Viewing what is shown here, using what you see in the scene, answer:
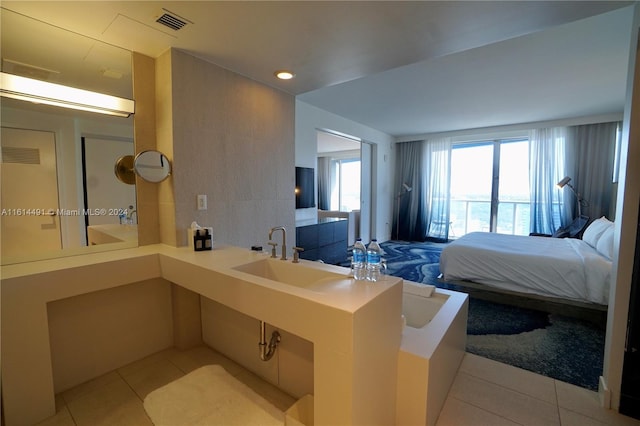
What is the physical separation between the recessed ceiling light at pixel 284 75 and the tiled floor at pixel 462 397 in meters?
2.20

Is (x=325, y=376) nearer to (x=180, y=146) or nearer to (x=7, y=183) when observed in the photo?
(x=180, y=146)

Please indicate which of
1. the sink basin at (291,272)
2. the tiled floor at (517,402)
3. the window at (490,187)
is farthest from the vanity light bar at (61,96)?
the window at (490,187)

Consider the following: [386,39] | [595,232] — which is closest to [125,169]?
[386,39]

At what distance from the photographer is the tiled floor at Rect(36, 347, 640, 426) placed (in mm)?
1448

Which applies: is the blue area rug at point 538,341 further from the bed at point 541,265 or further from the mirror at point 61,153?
the mirror at point 61,153

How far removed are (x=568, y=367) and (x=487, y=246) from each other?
155 cm

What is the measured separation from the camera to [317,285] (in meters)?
1.39

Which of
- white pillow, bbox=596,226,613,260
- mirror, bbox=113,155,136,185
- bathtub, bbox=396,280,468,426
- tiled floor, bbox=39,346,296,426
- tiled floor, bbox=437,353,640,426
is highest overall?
mirror, bbox=113,155,136,185

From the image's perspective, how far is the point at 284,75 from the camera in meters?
2.21

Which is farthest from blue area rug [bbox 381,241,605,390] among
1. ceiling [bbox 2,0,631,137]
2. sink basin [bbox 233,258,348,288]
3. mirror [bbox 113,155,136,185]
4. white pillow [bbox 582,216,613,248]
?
mirror [bbox 113,155,136,185]

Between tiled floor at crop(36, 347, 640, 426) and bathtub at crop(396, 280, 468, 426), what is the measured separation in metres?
0.12

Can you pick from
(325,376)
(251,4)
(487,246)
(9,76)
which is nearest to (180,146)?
(9,76)

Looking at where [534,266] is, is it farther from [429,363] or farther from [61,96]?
[61,96]

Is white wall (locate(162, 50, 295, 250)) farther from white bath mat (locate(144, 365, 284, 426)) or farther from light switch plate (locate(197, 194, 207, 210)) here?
white bath mat (locate(144, 365, 284, 426))
